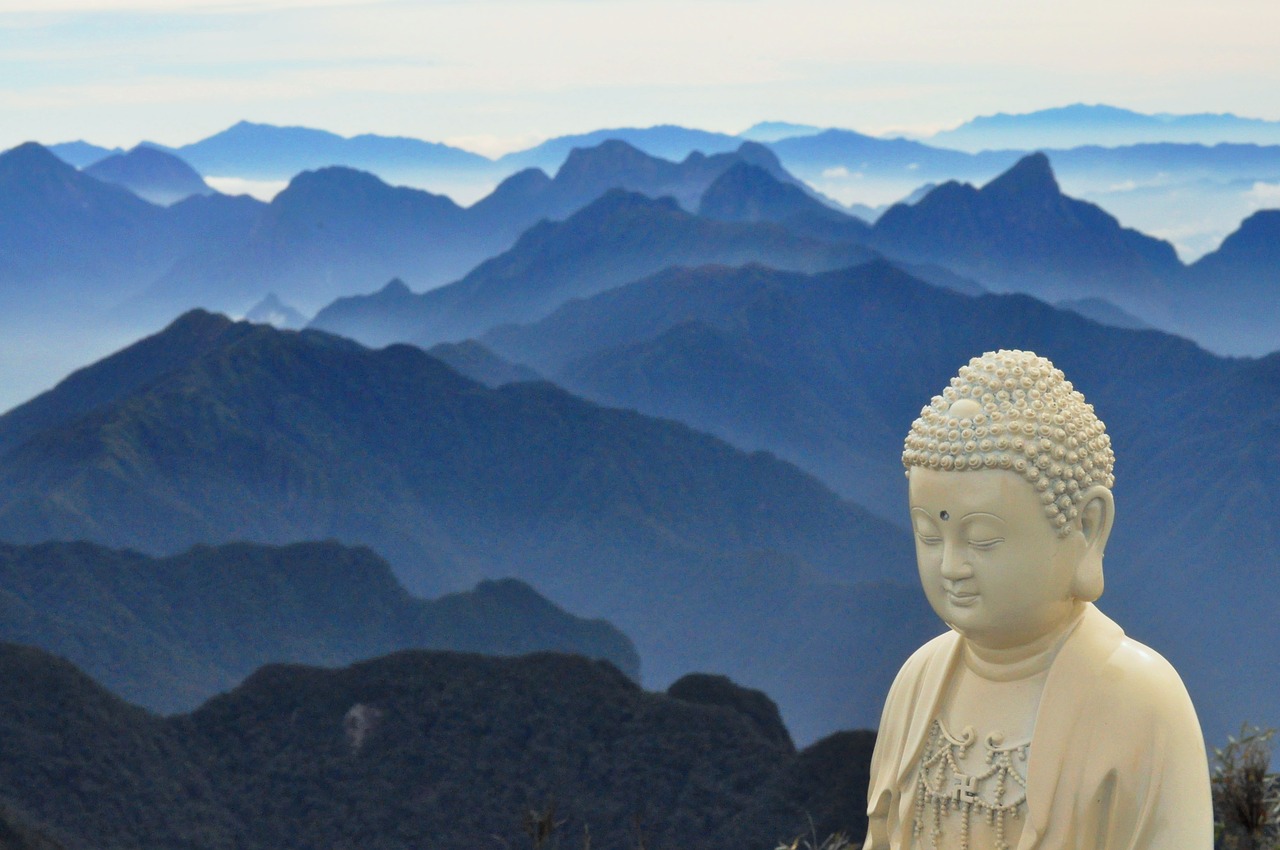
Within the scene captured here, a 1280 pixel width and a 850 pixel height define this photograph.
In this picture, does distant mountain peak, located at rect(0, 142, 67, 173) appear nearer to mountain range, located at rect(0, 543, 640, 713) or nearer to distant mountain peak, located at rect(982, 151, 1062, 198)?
distant mountain peak, located at rect(982, 151, 1062, 198)

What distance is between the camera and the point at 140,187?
12875 centimetres

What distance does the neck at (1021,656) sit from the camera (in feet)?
13.7

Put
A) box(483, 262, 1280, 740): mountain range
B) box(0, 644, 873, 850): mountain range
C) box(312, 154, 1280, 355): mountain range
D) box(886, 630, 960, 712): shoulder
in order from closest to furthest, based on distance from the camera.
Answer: box(886, 630, 960, 712): shoulder < box(0, 644, 873, 850): mountain range < box(483, 262, 1280, 740): mountain range < box(312, 154, 1280, 355): mountain range

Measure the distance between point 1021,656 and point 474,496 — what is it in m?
43.9

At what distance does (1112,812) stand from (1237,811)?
567 cm

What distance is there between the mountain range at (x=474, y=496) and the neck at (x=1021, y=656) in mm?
31317

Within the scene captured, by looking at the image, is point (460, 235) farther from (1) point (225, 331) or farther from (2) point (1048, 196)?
(1) point (225, 331)

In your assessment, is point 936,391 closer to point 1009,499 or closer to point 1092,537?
point 1092,537

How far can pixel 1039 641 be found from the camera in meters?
4.19

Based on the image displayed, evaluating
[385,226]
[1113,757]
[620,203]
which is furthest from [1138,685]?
[385,226]

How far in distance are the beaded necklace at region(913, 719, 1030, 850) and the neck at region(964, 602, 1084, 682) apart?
0.18 meters

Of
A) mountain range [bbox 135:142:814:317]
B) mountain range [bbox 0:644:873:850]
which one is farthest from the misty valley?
mountain range [bbox 135:142:814:317]

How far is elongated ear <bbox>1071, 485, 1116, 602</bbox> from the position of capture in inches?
161

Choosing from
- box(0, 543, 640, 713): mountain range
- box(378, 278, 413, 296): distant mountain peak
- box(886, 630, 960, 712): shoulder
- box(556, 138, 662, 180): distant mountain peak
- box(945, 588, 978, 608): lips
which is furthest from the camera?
box(556, 138, 662, 180): distant mountain peak
